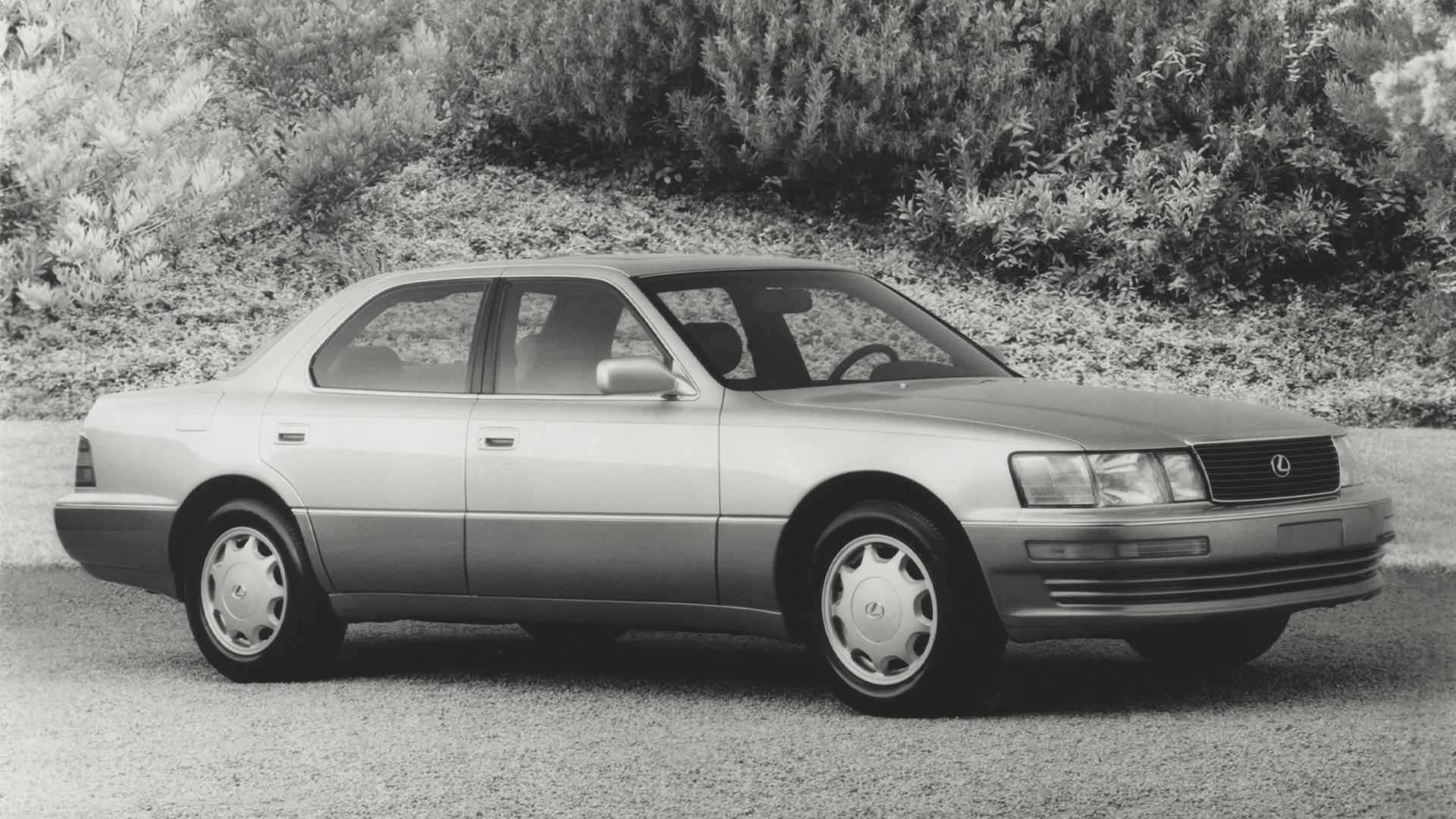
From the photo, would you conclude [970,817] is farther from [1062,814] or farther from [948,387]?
[948,387]

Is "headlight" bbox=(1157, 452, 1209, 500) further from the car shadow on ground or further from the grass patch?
the grass patch

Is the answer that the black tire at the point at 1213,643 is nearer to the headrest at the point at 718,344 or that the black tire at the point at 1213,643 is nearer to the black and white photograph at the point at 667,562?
the black and white photograph at the point at 667,562

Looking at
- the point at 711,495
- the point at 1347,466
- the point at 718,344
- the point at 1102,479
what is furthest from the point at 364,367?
the point at 1347,466

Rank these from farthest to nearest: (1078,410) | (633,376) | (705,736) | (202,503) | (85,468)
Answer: (85,468) → (202,503) → (633,376) → (1078,410) → (705,736)

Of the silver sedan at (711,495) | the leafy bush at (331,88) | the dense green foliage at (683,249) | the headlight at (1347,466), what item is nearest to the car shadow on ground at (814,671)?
the silver sedan at (711,495)

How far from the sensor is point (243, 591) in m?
7.89

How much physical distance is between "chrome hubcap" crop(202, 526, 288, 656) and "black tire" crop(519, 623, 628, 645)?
4.18 feet

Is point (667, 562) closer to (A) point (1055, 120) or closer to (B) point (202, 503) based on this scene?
(B) point (202, 503)

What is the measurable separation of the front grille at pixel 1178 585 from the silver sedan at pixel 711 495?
10mm

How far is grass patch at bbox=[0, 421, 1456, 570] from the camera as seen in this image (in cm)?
1187

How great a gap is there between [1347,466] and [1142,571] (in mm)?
1222

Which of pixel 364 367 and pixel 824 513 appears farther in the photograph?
pixel 364 367

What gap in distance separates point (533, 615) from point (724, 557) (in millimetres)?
921

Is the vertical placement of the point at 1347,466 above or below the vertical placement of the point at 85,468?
above
